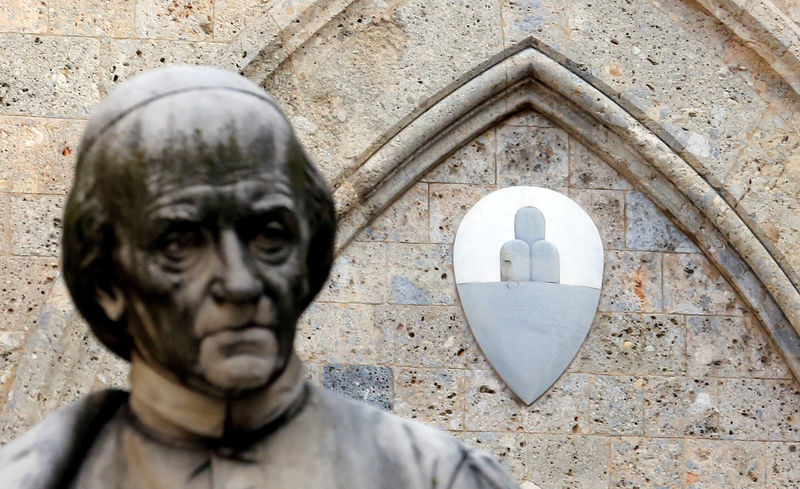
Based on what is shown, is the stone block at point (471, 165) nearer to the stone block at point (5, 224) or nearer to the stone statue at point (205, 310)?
the stone block at point (5, 224)

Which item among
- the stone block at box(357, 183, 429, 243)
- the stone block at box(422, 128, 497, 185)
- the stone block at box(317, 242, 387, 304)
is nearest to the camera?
the stone block at box(317, 242, 387, 304)

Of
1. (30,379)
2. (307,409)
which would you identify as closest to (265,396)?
(307,409)

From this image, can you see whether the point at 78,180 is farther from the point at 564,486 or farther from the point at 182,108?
the point at 564,486

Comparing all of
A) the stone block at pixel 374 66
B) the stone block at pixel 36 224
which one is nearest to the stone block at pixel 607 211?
the stone block at pixel 374 66

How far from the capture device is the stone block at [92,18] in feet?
20.8

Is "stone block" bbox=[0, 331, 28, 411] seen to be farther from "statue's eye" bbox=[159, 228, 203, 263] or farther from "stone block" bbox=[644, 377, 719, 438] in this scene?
"statue's eye" bbox=[159, 228, 203, 263]

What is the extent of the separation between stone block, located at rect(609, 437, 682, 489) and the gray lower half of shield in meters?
0.31

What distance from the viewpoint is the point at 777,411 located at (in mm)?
6453

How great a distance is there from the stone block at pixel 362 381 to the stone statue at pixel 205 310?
4.21 metres

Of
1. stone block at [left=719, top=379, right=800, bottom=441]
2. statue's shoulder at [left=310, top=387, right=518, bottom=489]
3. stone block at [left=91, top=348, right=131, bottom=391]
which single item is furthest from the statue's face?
stone block at [left=719, top=379, right=800, bottom=441]

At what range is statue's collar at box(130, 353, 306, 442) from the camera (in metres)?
1.96

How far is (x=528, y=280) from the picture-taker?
6488mm

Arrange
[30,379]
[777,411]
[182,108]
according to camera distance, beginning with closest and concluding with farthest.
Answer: [182,108] → [30,379] → [777,411]

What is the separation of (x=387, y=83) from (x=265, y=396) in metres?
4.54
